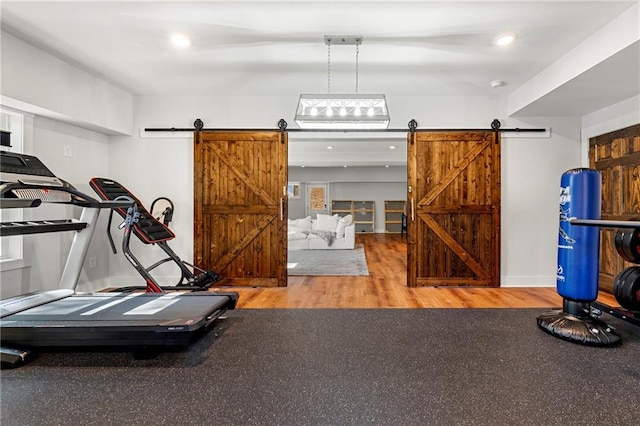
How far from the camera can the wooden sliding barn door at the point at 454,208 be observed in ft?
13.5

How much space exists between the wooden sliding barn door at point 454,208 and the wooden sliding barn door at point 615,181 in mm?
1100

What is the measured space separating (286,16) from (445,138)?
8.30 ft

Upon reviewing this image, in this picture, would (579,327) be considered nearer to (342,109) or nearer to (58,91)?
(342,109)

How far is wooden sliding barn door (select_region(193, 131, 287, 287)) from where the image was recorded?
416 cm

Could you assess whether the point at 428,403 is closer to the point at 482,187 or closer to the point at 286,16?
the point at 286,16

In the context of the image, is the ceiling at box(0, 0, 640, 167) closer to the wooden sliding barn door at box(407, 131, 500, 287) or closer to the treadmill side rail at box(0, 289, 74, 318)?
the wooden sliding barn door at box(407, 131, 500, 287)

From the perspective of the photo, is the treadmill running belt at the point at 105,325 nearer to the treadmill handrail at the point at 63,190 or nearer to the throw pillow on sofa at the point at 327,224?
the treadmill handrail at the point at 63,190

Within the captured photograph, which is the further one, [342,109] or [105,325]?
[342,109]

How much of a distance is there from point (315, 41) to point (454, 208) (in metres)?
2.58

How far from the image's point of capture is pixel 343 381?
181 cm

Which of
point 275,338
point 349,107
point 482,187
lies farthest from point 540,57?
point 275,338

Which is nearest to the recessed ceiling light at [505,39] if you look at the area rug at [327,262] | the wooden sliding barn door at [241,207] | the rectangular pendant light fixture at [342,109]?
the rectangular pendant light fixture at [342,109]

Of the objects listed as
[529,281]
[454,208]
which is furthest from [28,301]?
[529,281]

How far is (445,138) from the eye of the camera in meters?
4.12
